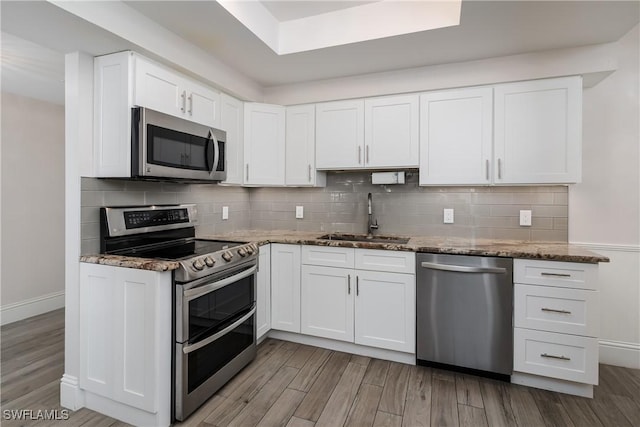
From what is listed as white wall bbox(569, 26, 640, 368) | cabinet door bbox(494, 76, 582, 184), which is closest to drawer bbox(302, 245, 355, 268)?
cabinet door bbox(494, 76, 582, 184)

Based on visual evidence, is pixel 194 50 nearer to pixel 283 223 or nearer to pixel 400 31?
pixel 400 31

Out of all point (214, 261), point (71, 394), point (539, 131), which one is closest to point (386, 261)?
point (214, 261)

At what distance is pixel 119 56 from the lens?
1.99 meters

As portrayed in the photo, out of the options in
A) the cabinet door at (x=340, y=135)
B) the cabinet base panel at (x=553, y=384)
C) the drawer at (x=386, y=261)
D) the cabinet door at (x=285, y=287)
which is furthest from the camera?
the cabinet door at (x=340, y=135)

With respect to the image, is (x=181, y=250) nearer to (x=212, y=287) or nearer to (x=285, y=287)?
(x=212, y=287)

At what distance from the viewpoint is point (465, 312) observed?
2.32m

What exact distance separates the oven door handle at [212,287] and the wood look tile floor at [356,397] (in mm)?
717

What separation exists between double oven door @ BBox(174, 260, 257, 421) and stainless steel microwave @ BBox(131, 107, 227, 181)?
28.9 inches

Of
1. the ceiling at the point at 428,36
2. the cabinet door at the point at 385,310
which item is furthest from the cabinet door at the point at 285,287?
the ceiling at the point at 428,36

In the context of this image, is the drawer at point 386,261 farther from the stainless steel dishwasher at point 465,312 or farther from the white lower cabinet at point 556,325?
the white lower cabinet at point 556,325

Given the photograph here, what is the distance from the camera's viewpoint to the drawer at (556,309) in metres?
2.09

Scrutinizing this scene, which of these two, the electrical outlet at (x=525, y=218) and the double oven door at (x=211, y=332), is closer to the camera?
the double oven door at (x=211, y=332)

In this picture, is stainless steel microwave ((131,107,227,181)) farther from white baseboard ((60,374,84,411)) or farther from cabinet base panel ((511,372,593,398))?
cabinet base panel ((511,372,593,398))

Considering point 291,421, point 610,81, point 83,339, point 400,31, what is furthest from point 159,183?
point 610,81
